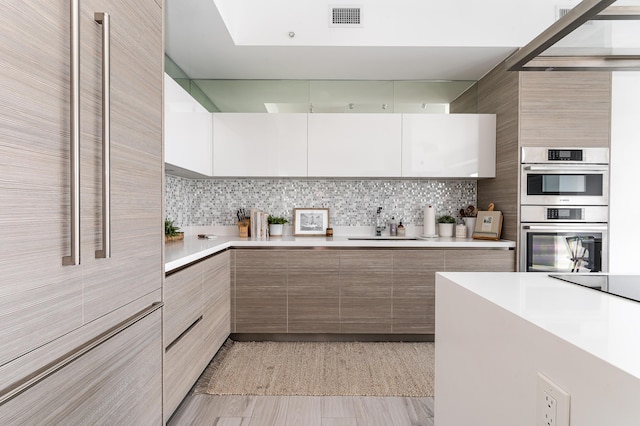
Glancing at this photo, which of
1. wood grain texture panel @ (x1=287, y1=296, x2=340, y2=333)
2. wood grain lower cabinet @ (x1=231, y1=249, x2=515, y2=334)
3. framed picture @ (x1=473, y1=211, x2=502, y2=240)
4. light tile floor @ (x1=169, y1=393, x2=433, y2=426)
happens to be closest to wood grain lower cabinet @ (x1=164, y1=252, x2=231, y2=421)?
light tile floor @ (x1=169, y1=393, x2=433, y2=426)

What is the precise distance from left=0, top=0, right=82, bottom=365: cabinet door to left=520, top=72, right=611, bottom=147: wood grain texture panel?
10.2 ft

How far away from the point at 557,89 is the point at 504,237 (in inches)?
49.0

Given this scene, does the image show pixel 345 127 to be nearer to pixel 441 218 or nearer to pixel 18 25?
pixel 441 218

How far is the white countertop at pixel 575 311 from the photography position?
659 millimetres

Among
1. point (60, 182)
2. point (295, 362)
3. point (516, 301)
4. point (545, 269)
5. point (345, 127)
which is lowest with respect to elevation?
point (295, 362)

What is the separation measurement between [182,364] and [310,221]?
1995 mm

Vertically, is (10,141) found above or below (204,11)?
below

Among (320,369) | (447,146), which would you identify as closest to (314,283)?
(320,369)

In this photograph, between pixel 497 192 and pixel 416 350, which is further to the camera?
pixel 497 192

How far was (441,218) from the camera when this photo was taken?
3701 millimetres

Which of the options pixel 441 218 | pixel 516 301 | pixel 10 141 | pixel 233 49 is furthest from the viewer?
pixel 441 218

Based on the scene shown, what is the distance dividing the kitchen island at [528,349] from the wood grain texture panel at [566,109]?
2.04m

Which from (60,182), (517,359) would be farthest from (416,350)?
(60,182)

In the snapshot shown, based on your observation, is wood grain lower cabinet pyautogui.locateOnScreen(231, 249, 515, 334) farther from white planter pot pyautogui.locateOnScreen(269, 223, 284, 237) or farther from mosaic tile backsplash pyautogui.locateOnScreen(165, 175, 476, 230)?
mosaic tile backsplash pyautogui.locateOnScreen(165, 175, 476, 230)
